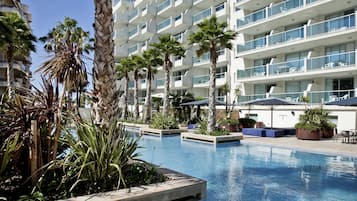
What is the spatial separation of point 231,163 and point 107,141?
8.77 m

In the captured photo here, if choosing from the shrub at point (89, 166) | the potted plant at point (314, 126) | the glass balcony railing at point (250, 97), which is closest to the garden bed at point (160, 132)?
the potted plant at point (314, 126)

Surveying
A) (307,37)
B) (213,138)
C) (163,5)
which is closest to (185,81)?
(163,5)

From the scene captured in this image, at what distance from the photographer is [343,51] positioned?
26.5 m

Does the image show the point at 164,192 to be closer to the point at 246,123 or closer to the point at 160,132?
the point at 160,132

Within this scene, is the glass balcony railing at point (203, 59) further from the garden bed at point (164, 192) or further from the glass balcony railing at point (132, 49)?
the garden bed at point (164, 192)

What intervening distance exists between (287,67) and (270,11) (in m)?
6.42

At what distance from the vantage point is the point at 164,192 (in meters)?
6.09

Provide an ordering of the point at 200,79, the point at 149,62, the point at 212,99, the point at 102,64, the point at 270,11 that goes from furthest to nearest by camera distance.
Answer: the point at 200,79 → the point at 149,62 → the point at 270,11 → the point at 212,99 → the point at 102,64

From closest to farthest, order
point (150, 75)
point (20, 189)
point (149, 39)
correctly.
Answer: point (20, 189) < point (150, 75) < point (149, 39)

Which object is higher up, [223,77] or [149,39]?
[149,39]

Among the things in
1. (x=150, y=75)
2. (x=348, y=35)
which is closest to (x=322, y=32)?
(x=348, y=35)

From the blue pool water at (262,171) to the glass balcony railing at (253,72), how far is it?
46.1 ft

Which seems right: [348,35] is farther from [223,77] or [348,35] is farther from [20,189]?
[20,189]

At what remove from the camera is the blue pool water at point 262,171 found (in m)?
9.09
